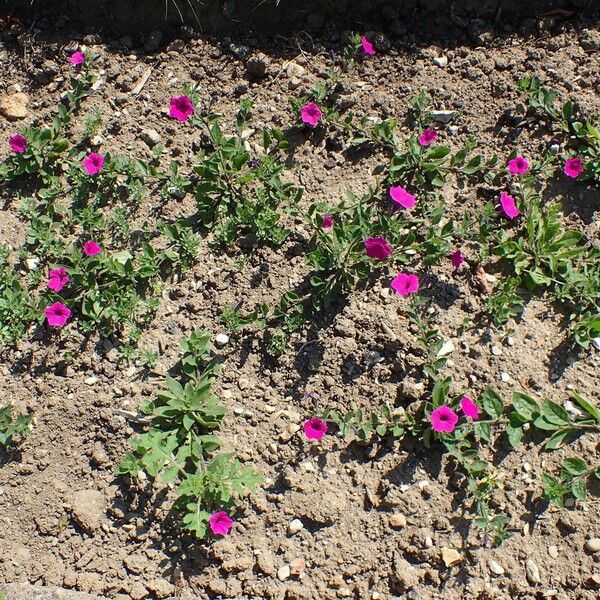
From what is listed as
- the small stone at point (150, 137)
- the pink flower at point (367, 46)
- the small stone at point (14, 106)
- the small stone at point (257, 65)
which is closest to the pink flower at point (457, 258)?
the pink flower at point (367, 46)

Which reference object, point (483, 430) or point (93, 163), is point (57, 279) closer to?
point (93, 163)

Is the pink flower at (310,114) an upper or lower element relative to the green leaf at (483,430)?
upper

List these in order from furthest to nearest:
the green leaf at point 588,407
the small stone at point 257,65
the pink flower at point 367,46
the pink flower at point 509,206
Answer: the small stone at point 257,65, the pink flower at point 367,46, the pink flower at point 509,206, the green leaf at point 588,407

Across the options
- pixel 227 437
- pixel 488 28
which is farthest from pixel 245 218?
pixel 488 28

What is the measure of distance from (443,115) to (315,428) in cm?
189

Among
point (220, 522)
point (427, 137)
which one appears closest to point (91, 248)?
point (220, 522)

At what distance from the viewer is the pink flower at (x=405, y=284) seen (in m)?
3.34

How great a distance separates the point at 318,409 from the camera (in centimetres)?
337

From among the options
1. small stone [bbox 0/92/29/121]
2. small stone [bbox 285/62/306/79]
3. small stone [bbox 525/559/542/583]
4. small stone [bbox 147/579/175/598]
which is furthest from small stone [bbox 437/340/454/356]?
small stone [bbox 0/92/29/121]

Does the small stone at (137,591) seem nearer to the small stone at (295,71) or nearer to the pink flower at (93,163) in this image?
the pink flower at (93,163)

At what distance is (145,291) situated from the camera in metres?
3.64

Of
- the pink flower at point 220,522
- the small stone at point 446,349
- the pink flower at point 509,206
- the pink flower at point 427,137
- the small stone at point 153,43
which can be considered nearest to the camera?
the pink flower at point 220,522

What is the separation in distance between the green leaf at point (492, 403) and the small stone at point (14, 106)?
3014mm

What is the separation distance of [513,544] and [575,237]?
5.11 feet
